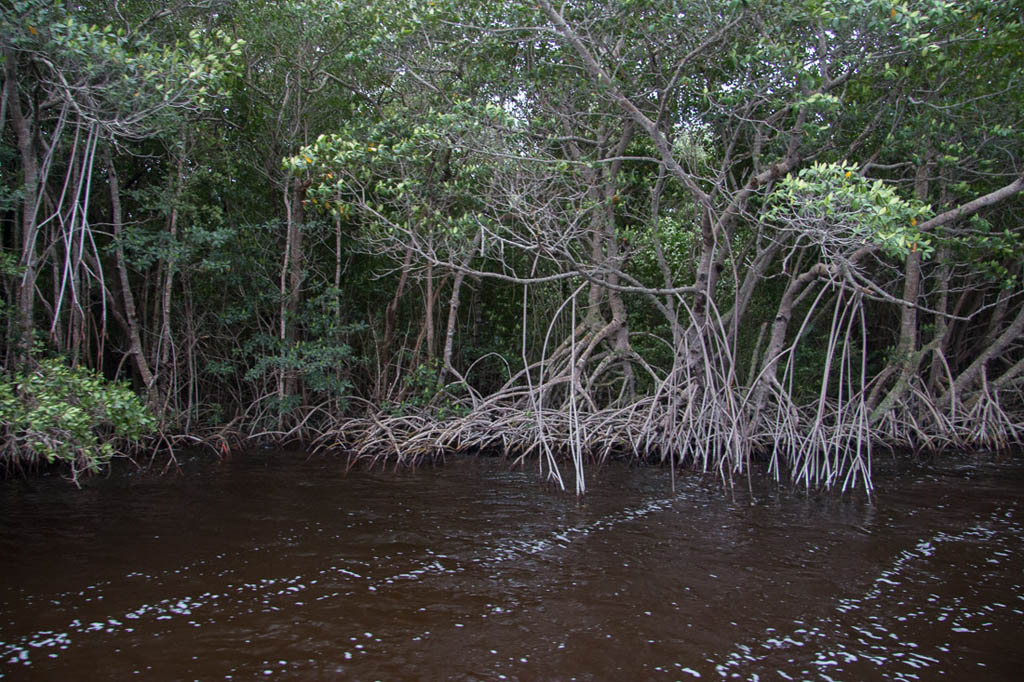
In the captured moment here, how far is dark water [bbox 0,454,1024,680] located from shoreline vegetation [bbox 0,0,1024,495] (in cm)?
70

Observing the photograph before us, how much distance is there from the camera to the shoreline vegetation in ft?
20.2

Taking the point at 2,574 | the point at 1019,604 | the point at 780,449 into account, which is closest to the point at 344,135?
the point at 2,574

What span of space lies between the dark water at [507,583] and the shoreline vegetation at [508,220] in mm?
703

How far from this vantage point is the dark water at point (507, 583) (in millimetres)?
3375

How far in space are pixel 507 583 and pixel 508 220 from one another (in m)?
5.27

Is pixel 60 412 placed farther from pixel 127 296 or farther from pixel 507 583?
pixel 507 583

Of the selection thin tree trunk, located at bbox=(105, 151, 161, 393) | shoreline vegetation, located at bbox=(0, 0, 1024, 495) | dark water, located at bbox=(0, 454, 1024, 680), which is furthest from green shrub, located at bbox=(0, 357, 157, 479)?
thin tree trunk, located at bbox=(105, 151, 161, 393)

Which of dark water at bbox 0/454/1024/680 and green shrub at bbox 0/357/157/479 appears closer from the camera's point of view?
dark water at bbox 0/454/1024/680

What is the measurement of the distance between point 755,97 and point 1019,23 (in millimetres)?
2224

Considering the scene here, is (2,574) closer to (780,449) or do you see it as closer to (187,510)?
(187,510)

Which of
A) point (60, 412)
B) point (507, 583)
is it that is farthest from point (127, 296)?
point (507, 583)

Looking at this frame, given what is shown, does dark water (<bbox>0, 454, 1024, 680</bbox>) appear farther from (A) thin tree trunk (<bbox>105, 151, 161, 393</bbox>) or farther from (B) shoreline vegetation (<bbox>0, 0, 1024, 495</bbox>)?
(A) thin tree trunk (<bbox>105, 151, 161, 393</bbox>)

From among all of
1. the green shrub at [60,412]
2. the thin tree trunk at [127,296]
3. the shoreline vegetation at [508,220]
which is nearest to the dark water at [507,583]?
the green shrub at [60,412]

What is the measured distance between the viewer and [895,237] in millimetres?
4844
